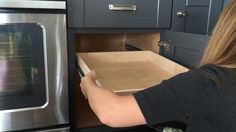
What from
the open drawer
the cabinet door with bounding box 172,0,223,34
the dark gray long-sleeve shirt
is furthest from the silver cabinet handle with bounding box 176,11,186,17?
the dark gray long-sleeve shirt

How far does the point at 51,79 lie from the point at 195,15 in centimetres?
77

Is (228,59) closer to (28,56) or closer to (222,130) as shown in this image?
(222,130)

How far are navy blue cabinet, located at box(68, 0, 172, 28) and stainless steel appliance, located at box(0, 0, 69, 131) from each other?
11cm

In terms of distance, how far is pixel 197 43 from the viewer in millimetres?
1012

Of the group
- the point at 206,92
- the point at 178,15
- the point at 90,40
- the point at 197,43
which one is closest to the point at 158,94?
the point at 206,92

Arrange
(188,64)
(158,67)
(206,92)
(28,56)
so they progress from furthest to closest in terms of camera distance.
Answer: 1. (158,67)
2. (188,64)
3. (28,56)
4. (206,92)

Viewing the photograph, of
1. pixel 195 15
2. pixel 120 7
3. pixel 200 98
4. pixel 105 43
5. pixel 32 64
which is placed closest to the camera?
pixel 200 98

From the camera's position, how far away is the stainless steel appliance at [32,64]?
3.07 ft

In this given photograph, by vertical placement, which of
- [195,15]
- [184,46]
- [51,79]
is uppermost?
[195,15]

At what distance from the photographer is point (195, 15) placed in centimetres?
124

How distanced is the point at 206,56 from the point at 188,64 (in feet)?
1.34

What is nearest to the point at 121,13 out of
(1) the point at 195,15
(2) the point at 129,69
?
(2) the point at 129,69

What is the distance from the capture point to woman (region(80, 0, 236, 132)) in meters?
0.57

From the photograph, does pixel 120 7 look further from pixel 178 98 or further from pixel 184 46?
pixel 178 98
